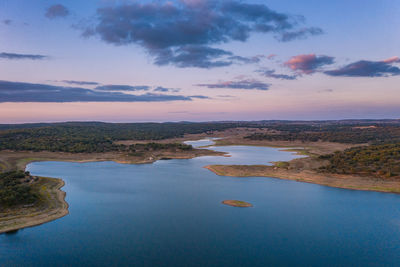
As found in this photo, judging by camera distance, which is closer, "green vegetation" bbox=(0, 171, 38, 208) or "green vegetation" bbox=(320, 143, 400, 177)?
"green vegetation" bbox=(0, 171, 38, 208)

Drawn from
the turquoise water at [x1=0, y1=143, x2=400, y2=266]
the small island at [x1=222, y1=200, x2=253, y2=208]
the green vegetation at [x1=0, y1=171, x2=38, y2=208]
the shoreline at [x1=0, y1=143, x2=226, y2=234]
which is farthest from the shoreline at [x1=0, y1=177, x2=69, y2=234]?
the small island at [x1=222, y1=200, x2=253, y2=208]

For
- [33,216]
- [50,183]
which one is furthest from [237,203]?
[50,183]

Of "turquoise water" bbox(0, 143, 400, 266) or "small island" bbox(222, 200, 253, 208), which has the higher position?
"small island" bbox(222, 200, 253, 208)

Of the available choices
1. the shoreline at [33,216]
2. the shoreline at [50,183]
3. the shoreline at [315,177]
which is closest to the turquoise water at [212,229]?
the shoreline at [33,216]

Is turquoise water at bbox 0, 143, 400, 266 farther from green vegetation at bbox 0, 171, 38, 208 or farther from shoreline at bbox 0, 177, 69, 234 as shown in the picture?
green vegetation at bbox 0, 171, 38, 208

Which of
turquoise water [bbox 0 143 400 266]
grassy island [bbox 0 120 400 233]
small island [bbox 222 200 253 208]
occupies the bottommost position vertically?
turquoise water [bbox 0 143 400 266]
